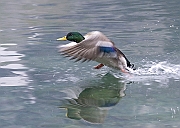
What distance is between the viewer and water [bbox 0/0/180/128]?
4977 mm

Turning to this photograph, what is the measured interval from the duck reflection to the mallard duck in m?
0.19

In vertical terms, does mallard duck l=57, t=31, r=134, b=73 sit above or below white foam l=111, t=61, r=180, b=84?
above

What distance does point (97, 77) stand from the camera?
6.60 metres

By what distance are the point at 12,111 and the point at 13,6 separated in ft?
34.0

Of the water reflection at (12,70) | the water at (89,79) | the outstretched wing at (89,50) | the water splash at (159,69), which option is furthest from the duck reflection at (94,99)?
the water reflection at (12,70)

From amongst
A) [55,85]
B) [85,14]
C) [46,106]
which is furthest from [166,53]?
[85,14]

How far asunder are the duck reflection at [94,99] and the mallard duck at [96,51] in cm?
19

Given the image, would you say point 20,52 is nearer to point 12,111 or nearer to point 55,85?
point 55,85

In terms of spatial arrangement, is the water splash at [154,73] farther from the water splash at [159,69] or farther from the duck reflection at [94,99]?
the duck reflection at [94,99]

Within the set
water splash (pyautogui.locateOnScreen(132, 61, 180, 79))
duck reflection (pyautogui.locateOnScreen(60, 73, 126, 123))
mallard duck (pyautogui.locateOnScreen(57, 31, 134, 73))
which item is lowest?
water splash (pyautogui.locateOnScreen(132, 61, 180, 79))

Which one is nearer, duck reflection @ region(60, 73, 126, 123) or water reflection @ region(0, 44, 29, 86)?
duck reflection @ region(60, 73, 126, 123)

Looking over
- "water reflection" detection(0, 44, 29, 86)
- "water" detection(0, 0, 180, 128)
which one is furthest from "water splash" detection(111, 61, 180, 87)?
"water reflection" detection(0, 44, 29, 86)

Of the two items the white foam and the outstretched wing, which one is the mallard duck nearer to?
the outstretched wing

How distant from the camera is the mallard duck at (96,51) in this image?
242 inches
